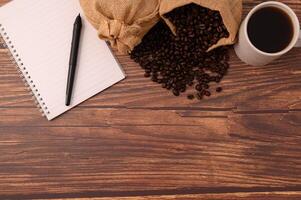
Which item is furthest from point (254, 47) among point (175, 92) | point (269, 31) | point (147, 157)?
point (147, 157)

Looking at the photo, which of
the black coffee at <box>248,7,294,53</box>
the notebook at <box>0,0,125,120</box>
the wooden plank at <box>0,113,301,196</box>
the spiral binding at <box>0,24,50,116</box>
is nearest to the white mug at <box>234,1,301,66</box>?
the black coffee at <box>248,7,294,53</box>

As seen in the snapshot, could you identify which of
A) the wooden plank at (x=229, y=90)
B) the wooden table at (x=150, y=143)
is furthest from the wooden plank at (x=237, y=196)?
the wooden plank at (x=229, y=90)

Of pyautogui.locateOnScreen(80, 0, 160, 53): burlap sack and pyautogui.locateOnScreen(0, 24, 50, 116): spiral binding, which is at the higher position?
pyautogui.locateOnScreen(80, 0, 160, 53): burlap sack

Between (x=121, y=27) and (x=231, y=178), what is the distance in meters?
0.36

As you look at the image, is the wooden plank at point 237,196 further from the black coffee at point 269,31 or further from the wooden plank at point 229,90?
the black coffee at point 269,31

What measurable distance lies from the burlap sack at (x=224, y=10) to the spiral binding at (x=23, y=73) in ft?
0.92

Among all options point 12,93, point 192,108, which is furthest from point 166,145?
point 12,93

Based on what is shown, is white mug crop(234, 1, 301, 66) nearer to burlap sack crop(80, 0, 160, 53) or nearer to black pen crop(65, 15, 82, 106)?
burlap sack crop(80, 0, 160, 53)

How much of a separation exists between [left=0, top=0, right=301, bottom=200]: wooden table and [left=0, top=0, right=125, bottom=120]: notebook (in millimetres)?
20

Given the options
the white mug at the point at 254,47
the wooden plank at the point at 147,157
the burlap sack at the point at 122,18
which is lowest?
the wooden plank at the point at 147,157

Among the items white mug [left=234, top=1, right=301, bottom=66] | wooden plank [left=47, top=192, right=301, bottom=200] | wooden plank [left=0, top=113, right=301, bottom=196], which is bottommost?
wooden plank [left=47, top=192, right=301, bottom=200]

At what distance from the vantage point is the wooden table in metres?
0.83

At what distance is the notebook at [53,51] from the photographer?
83 cm

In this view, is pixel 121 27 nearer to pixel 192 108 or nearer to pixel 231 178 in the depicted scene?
pixel 192 108
